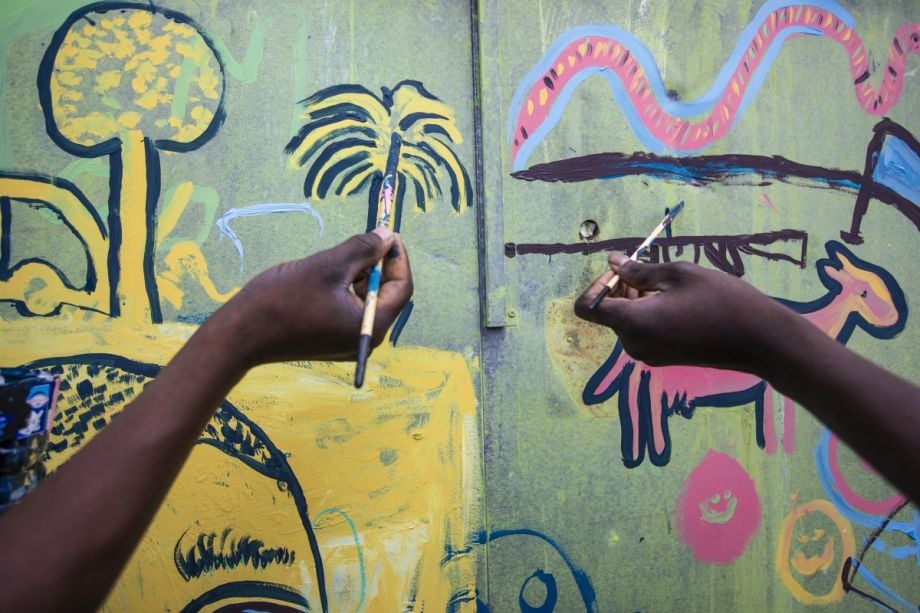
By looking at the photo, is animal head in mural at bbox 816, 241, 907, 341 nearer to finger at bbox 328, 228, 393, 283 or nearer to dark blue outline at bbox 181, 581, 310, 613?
finger at bbox 328, 228, 393, 283

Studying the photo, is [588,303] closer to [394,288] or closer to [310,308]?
[394,288]

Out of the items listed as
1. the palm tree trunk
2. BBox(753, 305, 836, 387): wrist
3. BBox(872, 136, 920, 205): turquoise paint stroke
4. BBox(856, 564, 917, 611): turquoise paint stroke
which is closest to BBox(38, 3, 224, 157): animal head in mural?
the palm tree trunk

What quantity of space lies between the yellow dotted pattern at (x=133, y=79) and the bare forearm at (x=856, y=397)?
141 centimetres

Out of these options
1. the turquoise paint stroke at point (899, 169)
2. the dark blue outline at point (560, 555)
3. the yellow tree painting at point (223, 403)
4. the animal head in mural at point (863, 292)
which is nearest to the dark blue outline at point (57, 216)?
the yellow tree painting at point (223, 403)

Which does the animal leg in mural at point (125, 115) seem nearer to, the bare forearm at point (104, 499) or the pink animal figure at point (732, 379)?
the bare forearm at point (104, 499)

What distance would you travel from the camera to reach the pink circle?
2045 millimetres

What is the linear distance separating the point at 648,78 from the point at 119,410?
1.63m

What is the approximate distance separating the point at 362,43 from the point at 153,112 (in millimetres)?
542

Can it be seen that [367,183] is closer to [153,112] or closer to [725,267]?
[153,112]

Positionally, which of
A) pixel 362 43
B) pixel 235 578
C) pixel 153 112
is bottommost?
pixel 235 578

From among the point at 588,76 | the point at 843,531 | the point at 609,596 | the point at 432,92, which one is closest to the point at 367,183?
the point at 432,92

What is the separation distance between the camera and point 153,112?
1.77 meters

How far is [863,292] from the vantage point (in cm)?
220

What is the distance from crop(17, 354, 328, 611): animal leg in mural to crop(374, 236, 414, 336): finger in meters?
0.67
